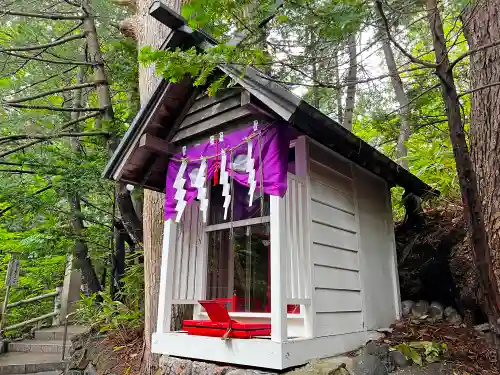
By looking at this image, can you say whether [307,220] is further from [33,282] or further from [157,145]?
[33,282]

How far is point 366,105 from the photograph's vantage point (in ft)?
14.5

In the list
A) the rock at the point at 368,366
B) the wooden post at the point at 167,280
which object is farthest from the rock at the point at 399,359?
the wooden post at the point at 167,280

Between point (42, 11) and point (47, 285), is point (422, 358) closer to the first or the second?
point (42, 11)

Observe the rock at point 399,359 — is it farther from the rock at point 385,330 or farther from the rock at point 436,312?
the rock at point 436,312

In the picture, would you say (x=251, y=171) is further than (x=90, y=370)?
No

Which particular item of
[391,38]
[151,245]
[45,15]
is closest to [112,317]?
[151,245]

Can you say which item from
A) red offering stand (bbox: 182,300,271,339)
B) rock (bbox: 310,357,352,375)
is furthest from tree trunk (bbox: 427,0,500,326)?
red offering stand (bbox: 182,300,271,339)

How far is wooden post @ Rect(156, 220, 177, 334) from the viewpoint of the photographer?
4.46 m

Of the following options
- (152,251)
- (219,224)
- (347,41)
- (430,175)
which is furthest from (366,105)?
(152,251)

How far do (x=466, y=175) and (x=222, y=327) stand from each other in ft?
8.69

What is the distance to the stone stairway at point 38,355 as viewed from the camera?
310 inches

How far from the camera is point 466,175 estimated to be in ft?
9.73

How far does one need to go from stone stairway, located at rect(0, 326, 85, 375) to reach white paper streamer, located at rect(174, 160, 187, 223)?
19.0 feet

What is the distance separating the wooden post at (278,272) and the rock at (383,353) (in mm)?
982
